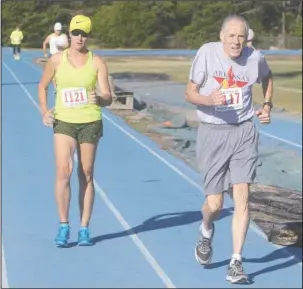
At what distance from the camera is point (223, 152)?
175cm

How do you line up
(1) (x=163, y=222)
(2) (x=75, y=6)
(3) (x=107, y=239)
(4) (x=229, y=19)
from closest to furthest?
(4) (x=229, y=19) → (2) (x=75, y=6) → (3) (x=107, y=239) → (1) (x=163, y=222)

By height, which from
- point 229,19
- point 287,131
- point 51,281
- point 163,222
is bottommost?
point 287,131

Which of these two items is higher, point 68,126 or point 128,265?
point 68,126

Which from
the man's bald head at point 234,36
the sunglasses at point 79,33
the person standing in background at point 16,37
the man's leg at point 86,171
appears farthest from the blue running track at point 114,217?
the man's bald head at point 234,36

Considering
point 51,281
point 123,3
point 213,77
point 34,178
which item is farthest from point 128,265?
point 213,77

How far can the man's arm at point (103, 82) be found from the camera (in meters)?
1.66

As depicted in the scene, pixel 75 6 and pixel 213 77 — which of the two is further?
pixel 75 6

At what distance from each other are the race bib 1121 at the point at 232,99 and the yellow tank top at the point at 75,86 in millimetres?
255

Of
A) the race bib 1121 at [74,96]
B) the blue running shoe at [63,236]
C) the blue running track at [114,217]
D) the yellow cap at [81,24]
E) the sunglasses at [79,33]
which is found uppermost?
the yellow cap at [81,24]

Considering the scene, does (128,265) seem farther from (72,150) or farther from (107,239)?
(72,150)

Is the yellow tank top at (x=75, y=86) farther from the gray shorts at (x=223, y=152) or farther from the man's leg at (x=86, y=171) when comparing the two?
the gray shorts at (x=223, y=152)

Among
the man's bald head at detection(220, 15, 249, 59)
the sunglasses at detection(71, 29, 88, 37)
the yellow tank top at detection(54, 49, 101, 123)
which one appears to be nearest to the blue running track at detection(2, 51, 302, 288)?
the yellow tank top at detection(54, 49, 101, 123)

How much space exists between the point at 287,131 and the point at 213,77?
1780 cm

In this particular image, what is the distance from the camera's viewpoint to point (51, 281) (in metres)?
3.07
